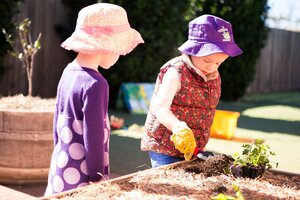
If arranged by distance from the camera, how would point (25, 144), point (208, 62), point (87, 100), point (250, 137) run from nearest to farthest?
point (87, 100) < point (208, 62) < point (25, 144) < point (250, 137)

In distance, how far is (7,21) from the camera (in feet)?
29.9

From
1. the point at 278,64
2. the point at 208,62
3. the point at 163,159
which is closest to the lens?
the point at 208,62

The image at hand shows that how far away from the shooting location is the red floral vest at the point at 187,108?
2.98m

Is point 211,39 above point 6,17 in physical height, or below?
above

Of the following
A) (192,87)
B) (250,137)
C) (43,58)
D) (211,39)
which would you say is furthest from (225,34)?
(43,58)

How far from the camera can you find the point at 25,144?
445 cm

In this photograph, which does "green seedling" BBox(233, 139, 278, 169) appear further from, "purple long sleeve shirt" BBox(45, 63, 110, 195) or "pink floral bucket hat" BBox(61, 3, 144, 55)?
"pink floral bucket hat" BBox(61, 3, 144, 55)

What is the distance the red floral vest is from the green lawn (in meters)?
0.30

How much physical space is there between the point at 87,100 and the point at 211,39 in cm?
85

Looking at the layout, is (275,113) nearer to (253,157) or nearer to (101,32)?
(253,157)

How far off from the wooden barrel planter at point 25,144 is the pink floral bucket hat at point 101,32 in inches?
80.1

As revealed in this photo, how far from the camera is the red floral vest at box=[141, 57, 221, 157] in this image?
9.78ft

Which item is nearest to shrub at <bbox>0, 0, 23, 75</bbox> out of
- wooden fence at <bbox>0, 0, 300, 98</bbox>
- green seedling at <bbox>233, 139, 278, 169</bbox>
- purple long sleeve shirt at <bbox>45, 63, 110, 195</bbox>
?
wooden fence at <bbox>0, 0, 300, 98</bbox>

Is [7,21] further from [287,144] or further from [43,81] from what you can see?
[287,144]
